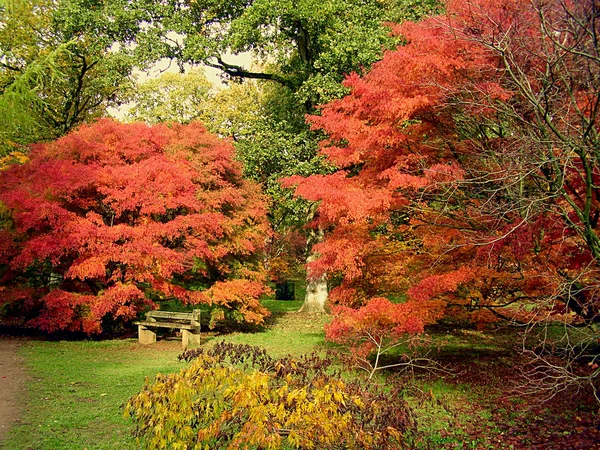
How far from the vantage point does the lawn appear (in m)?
5.71

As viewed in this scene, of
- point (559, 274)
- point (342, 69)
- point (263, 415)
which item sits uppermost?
point (342, 69)

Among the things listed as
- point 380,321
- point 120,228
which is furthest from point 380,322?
point 120,228

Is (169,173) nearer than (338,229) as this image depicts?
No

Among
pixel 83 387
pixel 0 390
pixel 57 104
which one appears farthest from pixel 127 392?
pixel 57 104

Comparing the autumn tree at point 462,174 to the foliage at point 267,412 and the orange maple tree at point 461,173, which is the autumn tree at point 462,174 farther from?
the foliage at point 267,412

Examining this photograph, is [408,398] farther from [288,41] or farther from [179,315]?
[288,41]

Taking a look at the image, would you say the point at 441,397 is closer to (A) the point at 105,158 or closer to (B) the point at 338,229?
(B) the point at 338,229

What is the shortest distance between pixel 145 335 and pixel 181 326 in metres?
1.10

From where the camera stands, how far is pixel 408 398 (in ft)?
24.9

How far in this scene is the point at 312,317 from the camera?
17.1m

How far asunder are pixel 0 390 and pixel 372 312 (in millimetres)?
5541

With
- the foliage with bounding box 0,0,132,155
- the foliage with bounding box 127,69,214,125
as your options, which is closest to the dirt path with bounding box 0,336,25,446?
the foliage with bounding box 0,0,132,155

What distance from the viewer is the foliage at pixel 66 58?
14812 mm

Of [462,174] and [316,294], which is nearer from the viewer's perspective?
[462,174]
